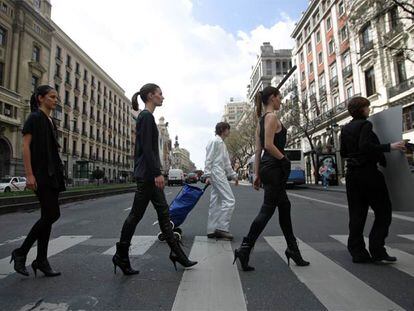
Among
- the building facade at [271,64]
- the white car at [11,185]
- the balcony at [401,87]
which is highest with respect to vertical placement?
the building facade at [271,64]

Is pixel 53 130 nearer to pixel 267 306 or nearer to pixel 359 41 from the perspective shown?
pixel 267 306

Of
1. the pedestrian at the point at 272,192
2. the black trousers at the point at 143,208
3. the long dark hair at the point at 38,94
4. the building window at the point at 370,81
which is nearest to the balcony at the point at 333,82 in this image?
the building window at the point at 370,81

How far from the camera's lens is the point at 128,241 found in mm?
3500

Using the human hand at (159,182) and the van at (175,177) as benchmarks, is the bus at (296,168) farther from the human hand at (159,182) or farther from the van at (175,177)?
the human hand at (159,182)

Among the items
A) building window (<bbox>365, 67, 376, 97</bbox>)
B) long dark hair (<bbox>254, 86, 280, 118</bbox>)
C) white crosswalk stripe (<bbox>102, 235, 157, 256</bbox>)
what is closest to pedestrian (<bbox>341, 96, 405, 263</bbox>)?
long dark hair (<bbox>254, 86, 280, 118</bbox>)

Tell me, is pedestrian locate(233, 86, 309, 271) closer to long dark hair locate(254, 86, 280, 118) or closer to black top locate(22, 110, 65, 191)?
long dark hair locate(254, 86, 280, 118)

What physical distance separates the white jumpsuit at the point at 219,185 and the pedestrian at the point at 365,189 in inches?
80.3

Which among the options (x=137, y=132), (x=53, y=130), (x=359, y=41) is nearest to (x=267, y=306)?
(x=137, y=132)

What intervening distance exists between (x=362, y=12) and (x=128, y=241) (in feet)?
47.1

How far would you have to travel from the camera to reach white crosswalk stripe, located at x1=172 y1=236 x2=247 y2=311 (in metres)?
2.66

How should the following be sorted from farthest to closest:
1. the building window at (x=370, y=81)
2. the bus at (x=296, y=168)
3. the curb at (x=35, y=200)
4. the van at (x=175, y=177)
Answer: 1. the van at (x=175, y=177)
2. the building window at (x=370, y=81)
3. the bus at (x=296, y=168)
4. the curb at (x=35, y=200)

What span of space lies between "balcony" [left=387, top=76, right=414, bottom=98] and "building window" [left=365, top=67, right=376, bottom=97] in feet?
10.3

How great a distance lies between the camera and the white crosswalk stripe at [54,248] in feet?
12.4

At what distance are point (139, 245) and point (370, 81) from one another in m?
32.5
